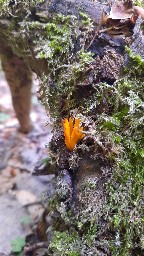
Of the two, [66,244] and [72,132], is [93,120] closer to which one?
[72,132]

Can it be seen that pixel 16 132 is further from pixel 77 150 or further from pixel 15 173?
pixel 77 150

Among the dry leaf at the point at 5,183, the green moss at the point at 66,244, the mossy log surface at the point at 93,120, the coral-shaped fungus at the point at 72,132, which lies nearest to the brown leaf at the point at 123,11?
the mossy log surface at the point at 93,120

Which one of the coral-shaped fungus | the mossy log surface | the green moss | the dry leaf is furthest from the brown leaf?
the dry leaf

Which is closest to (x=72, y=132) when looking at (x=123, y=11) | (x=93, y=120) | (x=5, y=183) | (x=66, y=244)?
(x=93, y=120)

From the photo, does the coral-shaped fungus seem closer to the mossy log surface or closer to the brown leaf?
the mossy log surface

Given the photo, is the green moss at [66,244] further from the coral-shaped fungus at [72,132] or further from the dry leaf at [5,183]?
the dry leaf at [5,183]

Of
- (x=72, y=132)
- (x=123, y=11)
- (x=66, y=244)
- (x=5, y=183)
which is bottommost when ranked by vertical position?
(x=66, y=244)
